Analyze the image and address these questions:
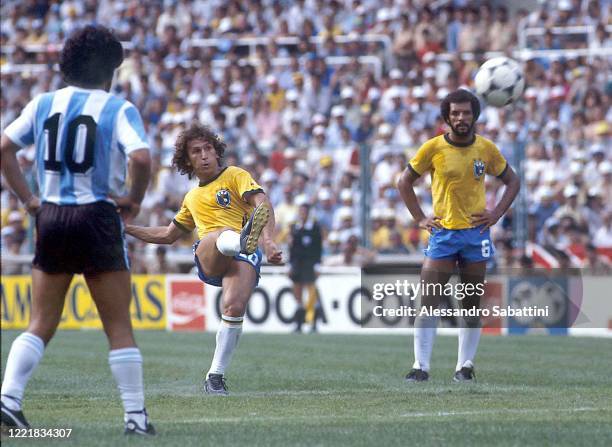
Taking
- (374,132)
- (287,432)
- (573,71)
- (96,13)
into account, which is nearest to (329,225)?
(374,132)

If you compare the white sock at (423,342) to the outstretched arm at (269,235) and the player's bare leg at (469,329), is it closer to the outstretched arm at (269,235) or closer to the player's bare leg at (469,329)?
the player's bare leg at (469,329)

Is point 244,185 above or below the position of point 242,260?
above

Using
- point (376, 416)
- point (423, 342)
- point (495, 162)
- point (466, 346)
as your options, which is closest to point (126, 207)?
point (376, 416)

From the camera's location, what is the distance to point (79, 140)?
22.9ft

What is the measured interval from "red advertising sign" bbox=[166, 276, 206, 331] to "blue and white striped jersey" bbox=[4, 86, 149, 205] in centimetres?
1598

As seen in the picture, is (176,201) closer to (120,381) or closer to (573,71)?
(573,71)

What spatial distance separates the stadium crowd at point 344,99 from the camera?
21219 mm

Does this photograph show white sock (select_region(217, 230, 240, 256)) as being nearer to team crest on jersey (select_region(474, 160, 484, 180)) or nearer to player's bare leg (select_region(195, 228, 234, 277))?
player's bare leg (select_region(195, 228, 234, 277))

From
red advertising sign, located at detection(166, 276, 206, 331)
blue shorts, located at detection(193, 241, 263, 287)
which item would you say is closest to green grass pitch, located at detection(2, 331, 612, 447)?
blue shorts, located at detection(193, 241, 263, 287)

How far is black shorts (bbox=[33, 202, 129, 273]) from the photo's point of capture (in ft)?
22.8

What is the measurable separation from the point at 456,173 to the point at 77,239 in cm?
491

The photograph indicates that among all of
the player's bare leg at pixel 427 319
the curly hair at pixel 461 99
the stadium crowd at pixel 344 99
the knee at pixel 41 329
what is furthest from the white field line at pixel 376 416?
the stadium crowd at pixel 344 99

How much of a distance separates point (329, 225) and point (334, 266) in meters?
0.78

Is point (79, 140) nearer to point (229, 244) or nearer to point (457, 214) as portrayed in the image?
point (229, 244)
